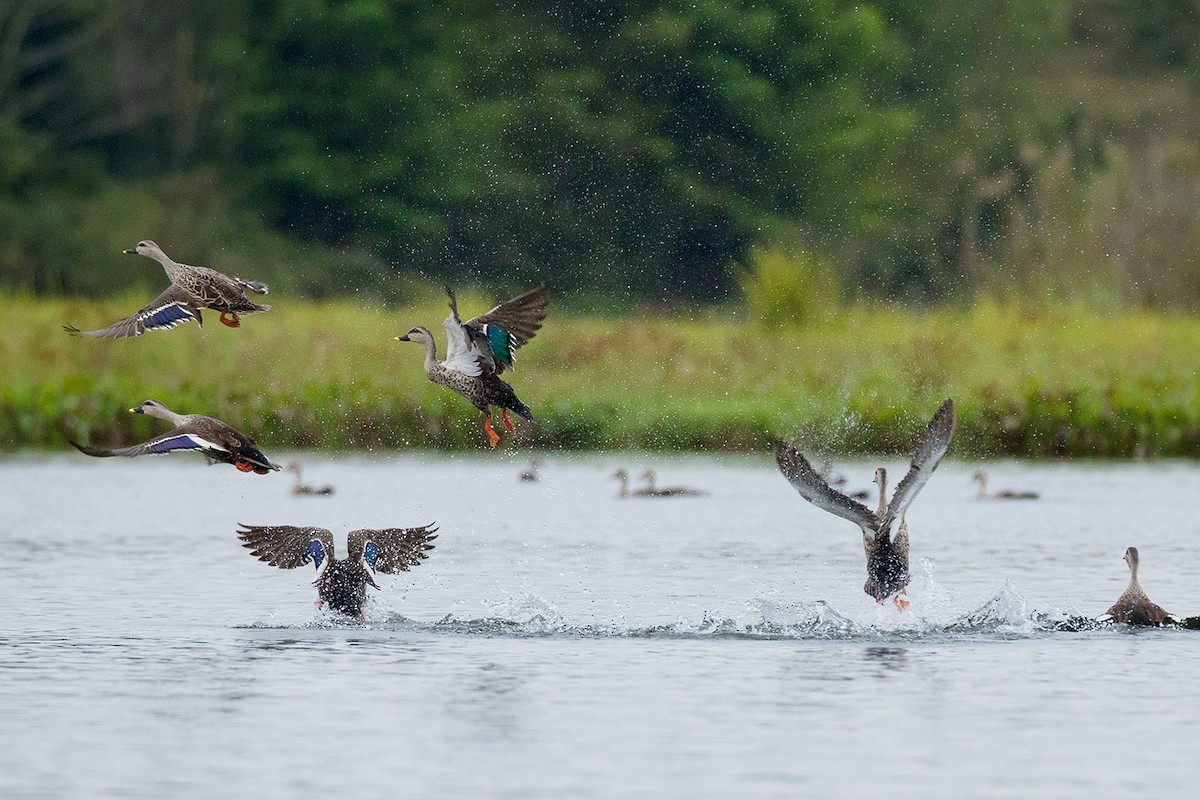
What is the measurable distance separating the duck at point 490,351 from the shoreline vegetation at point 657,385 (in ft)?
41.9

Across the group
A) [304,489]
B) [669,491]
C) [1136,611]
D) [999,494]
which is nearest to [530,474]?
[669,491]

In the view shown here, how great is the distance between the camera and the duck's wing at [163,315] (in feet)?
42.6

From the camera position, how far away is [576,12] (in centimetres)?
4825

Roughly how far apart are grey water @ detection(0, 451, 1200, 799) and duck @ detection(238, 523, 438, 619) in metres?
0.21

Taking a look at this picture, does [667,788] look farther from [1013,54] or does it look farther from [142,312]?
[1013,54]

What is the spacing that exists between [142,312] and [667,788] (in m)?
4.63

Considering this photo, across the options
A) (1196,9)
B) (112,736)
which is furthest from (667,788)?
(1196,9)

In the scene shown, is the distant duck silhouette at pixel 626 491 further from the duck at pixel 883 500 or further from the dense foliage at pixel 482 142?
the dense foliage at pixel 482 142

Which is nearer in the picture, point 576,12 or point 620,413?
point 620,413

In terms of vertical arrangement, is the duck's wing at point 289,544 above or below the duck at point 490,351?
below

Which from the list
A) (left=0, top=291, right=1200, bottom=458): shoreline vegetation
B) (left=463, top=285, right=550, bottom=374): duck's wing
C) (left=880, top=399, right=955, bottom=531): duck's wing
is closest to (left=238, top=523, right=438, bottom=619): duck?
(left=463, top=285, right=550, bottom=374): duck's wing

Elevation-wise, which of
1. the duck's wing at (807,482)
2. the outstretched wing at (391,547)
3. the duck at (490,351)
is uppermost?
the duck at (490,351)

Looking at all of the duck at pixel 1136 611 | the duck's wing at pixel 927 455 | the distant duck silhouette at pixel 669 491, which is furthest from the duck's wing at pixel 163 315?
the distant duck silhouette at pixel 669 491

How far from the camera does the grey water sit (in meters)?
10.4
